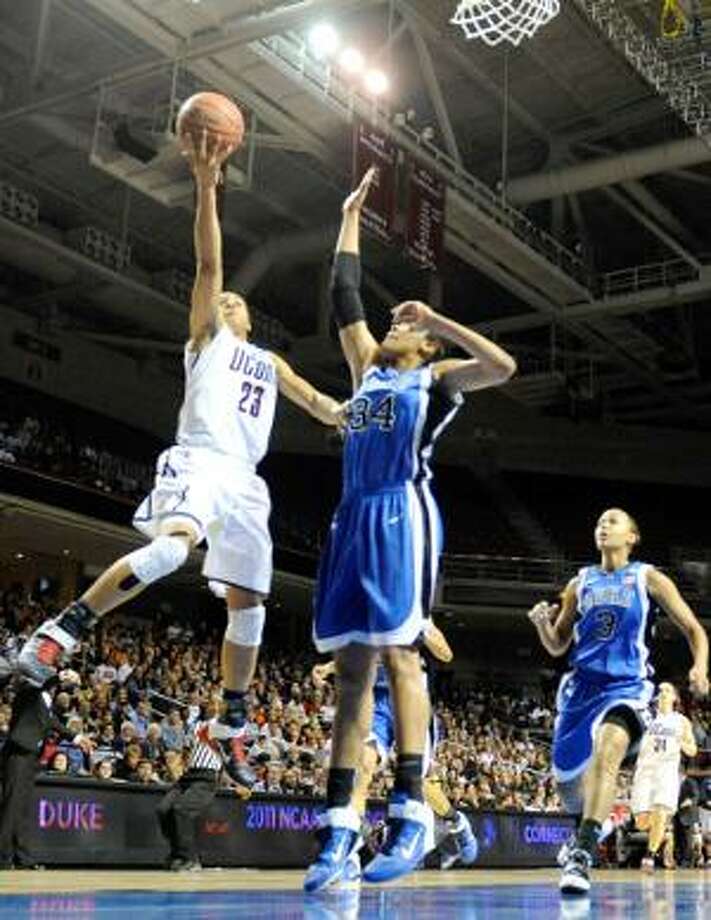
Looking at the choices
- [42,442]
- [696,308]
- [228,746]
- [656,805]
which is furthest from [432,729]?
[696,308]

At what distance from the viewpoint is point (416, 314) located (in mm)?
4383

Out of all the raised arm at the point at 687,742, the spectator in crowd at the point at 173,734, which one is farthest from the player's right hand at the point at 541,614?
the raised arm at the point at 687,742

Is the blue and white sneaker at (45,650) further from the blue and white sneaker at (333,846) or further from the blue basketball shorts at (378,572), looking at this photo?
the blue and white sneaker at (333,846)

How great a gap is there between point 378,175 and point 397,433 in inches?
521

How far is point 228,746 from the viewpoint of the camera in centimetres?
620

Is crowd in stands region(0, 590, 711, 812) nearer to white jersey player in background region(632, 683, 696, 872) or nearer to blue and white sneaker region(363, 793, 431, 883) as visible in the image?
white jersey player in background region(632, 683, 696, 872)

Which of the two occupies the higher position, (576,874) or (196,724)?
(196,724)

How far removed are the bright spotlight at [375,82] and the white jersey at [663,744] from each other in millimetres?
8795

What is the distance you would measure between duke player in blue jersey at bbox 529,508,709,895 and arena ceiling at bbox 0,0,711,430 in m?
10.1

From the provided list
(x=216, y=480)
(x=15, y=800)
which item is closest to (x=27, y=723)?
(x=15, y=800)

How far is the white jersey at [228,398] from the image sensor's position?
5.78 meters

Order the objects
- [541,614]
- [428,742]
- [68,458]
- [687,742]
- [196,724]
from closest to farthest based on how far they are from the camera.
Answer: [541,614]
[428,742]
[196,724]
[687,742]
[68,458]

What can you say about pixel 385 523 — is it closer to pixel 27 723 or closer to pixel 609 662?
pixel 609 662

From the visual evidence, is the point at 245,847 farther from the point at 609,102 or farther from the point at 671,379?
the point at 671,379
